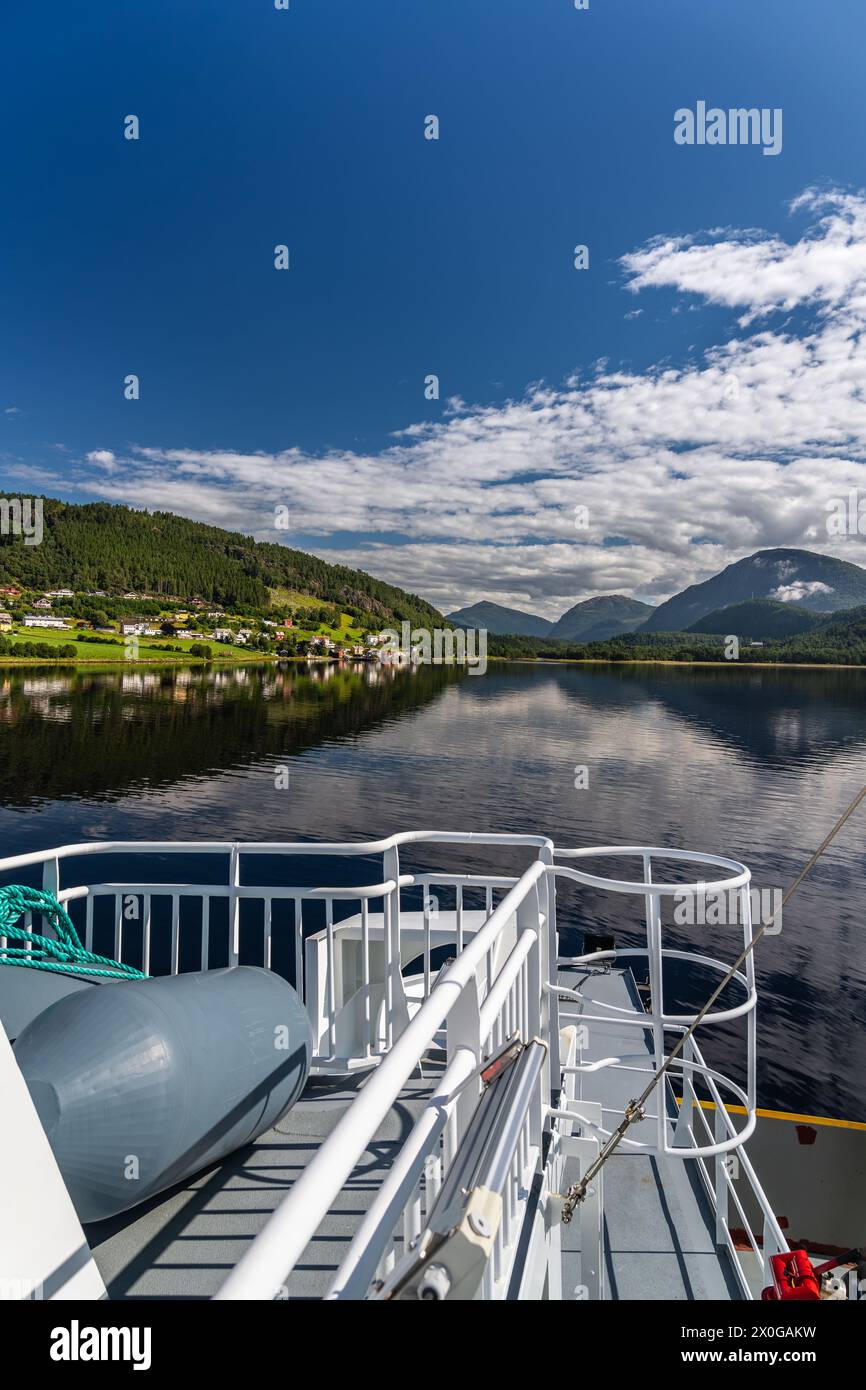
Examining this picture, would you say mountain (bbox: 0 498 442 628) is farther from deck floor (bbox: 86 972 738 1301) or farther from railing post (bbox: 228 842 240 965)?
deck floor (bbox: 86 972 738 1301)

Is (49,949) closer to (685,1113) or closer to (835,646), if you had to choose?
(685,1113)

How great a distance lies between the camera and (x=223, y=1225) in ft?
10.2

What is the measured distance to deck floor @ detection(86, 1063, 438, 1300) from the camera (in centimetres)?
281

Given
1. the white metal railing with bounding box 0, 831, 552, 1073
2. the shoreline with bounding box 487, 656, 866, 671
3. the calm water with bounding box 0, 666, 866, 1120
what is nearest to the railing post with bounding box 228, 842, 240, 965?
the white metal railing with bounding box 0, 831, 552, 1073

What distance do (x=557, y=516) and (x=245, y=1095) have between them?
507ft

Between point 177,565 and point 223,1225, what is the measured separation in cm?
15829

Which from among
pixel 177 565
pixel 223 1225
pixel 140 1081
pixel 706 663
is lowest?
pixel 223 1225

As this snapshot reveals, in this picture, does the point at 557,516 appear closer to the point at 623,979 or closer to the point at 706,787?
the point at 706,787

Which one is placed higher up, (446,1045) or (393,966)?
(446,1045)

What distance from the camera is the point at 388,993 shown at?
465cm

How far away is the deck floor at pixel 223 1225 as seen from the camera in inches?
111

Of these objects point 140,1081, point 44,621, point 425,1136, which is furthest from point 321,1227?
point 44,621

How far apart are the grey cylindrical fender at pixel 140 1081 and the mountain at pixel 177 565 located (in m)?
140
